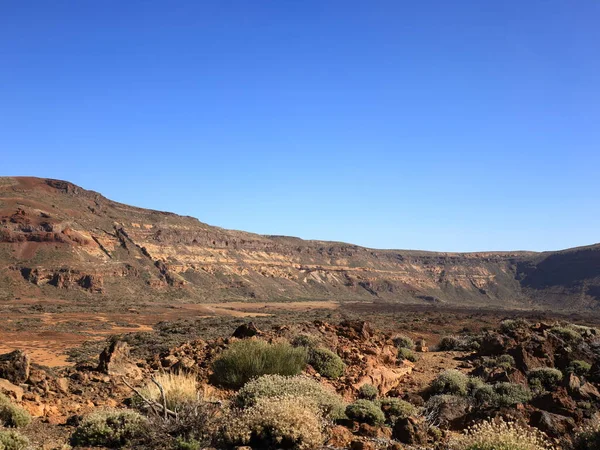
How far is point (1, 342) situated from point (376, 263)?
362ft

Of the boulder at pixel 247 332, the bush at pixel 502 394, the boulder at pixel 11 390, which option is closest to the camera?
the boulder at pixel 11 390

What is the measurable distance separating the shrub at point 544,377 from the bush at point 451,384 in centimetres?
186

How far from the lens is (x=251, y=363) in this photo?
10.9 meters

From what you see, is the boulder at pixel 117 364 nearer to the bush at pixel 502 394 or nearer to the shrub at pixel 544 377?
the bush at pixel 502 394

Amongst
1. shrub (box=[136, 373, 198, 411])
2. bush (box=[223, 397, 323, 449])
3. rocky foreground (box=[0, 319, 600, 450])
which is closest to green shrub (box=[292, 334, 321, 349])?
rocky foreground (box=[0, 319, 600, 450])

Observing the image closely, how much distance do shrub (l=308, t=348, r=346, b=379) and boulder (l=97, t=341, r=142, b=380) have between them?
4.68 meters

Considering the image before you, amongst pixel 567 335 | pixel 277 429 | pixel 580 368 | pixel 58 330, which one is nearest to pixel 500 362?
pixel 580 368

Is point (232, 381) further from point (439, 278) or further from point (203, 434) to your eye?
point (439, 278)

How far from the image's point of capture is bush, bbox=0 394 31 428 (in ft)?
25.2

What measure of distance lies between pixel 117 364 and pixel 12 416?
4976 mm

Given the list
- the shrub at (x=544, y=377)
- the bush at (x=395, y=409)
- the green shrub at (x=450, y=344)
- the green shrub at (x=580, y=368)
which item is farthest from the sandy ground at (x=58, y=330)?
the green shrub at (x=580, y=368)

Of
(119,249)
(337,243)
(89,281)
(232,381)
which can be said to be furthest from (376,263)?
(232,381)

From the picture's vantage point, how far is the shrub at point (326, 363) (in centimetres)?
1332

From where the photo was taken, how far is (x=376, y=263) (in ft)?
426
